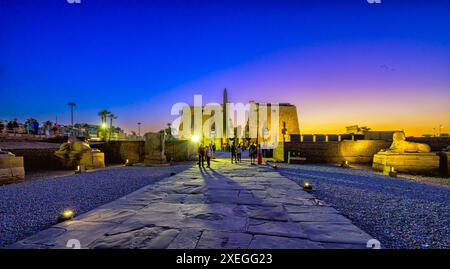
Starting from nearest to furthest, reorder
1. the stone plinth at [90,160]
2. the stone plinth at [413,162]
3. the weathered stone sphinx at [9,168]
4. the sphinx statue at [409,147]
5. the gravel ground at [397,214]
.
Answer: the gravel ground at [397,214] → the weathered stone sphinx at [9,168] → the stone plinth at [413,162] → the sphinx statue at [409,147] → the stone plinth at [90,160]

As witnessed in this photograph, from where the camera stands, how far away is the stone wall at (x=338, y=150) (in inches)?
682

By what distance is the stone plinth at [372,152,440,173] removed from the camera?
496 inches

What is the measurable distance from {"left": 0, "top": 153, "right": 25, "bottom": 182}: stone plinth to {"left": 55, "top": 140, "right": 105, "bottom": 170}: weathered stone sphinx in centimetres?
481

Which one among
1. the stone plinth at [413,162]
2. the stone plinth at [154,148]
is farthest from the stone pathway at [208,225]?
the stone plinth at [413,162]

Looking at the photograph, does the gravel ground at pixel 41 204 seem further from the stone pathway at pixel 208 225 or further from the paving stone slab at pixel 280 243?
the paving stone slab at pixel 280 243

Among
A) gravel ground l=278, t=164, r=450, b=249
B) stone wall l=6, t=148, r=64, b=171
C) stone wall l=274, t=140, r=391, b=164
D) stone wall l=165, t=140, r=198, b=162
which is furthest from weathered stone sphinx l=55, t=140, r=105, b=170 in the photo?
gravel ground l=278, t=164, r=450, b=249

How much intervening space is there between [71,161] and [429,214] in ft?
55.4

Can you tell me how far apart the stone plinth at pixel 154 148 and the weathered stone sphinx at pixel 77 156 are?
3192mm

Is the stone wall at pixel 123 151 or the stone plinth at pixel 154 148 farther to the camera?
the stone wall at pixel 123 151

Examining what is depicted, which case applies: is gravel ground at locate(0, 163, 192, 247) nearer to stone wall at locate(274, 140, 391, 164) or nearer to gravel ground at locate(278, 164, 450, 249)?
gravel ground at locate(278, 164, 450, 249)
